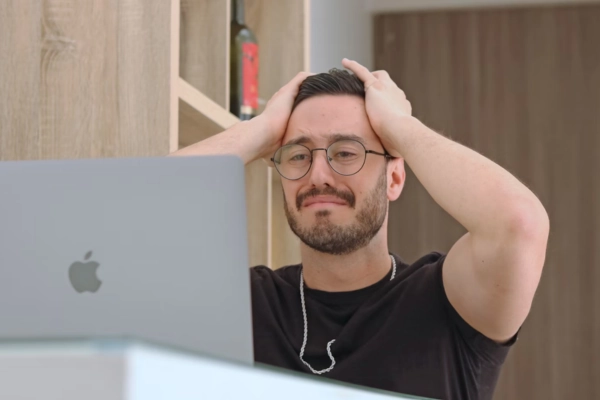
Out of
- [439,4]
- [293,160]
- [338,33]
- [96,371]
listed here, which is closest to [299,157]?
[293,160]

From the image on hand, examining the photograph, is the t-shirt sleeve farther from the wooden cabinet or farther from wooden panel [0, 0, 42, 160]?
wooden panel [0, 0, 42, 160]

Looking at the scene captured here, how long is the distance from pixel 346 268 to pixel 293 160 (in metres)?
0.23

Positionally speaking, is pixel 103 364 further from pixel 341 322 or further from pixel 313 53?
pixel 313 53

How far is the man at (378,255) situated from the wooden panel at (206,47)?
19 centimetres

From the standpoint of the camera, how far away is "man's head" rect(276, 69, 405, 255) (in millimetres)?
1602

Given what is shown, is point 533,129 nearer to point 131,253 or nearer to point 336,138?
point 336,138

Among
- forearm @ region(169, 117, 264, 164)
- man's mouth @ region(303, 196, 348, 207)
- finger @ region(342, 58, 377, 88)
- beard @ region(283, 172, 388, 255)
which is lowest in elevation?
beard @ region(283, 172, 388, 255)

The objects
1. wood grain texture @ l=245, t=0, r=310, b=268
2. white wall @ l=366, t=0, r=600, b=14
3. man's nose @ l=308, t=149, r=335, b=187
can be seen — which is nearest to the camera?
man's nose @ l=308, t=149, r=335, b=187

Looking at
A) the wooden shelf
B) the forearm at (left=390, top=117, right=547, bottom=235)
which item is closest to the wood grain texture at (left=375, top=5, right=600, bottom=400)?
the wooden shelf

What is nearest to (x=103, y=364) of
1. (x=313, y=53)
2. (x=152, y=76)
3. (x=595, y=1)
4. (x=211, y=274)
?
(x=211, y=274)

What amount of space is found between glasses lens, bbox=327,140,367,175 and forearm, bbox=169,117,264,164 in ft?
0.49

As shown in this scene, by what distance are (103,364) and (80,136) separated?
1085 mm

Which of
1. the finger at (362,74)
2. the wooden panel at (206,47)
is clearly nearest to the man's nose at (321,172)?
the finger at (362,74)

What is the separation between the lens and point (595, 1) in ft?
13.1
